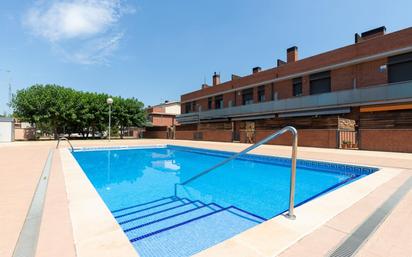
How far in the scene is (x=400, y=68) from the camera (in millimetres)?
16266

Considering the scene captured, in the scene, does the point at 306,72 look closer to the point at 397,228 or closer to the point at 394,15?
the point at 394,15

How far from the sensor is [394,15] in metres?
16.4

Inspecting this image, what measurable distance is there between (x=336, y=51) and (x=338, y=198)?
66.6 ft

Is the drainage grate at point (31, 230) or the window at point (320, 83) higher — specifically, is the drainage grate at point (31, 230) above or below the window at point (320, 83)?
below

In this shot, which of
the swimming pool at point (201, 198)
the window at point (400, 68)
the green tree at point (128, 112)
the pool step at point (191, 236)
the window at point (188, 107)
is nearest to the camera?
the pool step at point (191, 236)

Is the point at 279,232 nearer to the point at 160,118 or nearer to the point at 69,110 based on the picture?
the point at 69,110

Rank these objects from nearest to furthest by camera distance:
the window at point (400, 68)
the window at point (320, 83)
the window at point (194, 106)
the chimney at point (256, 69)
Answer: the window at point (400, 68) → the window at point (320, 83) → the chimney at point (256, 69) → the window at point (194, 106)

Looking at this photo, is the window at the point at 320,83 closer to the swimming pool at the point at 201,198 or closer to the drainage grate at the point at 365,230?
the swimming pool at the point at 201,198

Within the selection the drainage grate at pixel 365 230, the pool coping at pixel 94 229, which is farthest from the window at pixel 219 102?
the pool coping at pixel 94 229

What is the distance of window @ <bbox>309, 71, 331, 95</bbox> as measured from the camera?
20500 mm

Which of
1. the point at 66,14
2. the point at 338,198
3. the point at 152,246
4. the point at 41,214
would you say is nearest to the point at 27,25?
the point at 66,14

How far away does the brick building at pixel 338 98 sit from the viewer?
14.0 metres

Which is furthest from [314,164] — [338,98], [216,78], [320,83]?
[216,78]

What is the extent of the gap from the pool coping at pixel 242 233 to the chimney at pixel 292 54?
896 inches
